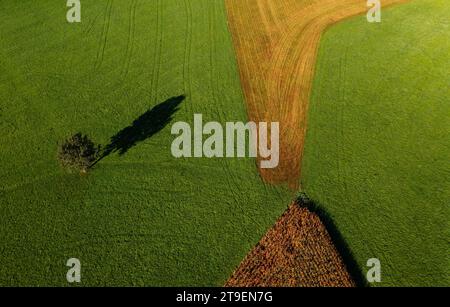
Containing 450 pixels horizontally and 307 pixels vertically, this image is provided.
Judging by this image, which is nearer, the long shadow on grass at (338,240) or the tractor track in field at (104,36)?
the long shadow on grass at (338,240)

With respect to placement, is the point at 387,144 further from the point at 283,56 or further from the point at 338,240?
the point at 283,56

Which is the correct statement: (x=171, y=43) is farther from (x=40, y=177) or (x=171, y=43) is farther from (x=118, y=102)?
(x=40, y=177)

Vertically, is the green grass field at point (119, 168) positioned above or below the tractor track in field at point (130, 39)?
below

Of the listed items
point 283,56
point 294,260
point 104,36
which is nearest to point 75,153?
point 294,260

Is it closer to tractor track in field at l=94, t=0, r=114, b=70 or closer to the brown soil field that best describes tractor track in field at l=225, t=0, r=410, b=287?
the brown soil field

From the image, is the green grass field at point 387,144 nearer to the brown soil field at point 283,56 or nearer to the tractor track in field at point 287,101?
the tractor track in field at point 287,101

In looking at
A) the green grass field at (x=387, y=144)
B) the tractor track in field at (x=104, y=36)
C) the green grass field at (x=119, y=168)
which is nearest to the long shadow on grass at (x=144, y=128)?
the green grass field at (x=119, y=168)
